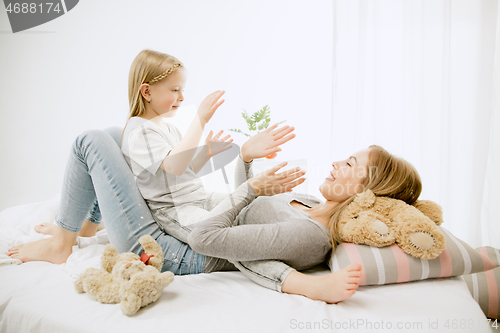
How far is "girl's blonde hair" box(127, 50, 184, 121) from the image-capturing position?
1173 millimetres

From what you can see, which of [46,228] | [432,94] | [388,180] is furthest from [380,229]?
[432,94]

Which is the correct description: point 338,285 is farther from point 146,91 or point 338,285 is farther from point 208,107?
point 146,91

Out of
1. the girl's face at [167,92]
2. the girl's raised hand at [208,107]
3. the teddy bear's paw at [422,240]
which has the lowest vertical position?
the teddy bear's paw at [422,240]

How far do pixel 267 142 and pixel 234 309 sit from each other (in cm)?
54

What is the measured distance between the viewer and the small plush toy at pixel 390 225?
81 cm

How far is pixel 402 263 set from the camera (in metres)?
0.85

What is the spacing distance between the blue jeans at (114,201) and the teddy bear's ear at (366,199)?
21.5 inches

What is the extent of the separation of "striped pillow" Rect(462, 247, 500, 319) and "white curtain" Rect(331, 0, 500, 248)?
2.87ft

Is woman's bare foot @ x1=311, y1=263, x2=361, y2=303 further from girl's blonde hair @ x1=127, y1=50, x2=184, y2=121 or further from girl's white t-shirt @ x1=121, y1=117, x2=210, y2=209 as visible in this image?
girl's blonde hair @ x1=127, y1=50, x2=184, y2=121

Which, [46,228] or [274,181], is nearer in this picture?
[274,181]

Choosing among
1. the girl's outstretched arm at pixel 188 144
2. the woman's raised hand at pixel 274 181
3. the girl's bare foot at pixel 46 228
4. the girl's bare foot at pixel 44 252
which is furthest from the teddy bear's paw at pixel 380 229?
the girl's bare foot at pixel 46 228

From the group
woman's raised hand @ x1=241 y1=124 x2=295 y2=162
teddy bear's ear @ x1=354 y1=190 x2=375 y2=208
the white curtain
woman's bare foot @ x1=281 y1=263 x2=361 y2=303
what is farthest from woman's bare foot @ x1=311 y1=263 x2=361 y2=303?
the white curtain

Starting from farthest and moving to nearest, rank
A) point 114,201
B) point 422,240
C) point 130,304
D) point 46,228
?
point 46,228 < point 114,201 < point 422,240 < point 130,304

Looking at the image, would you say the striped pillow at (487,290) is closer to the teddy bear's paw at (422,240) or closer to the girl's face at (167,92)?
the teddy bear's paw at (422,240)
